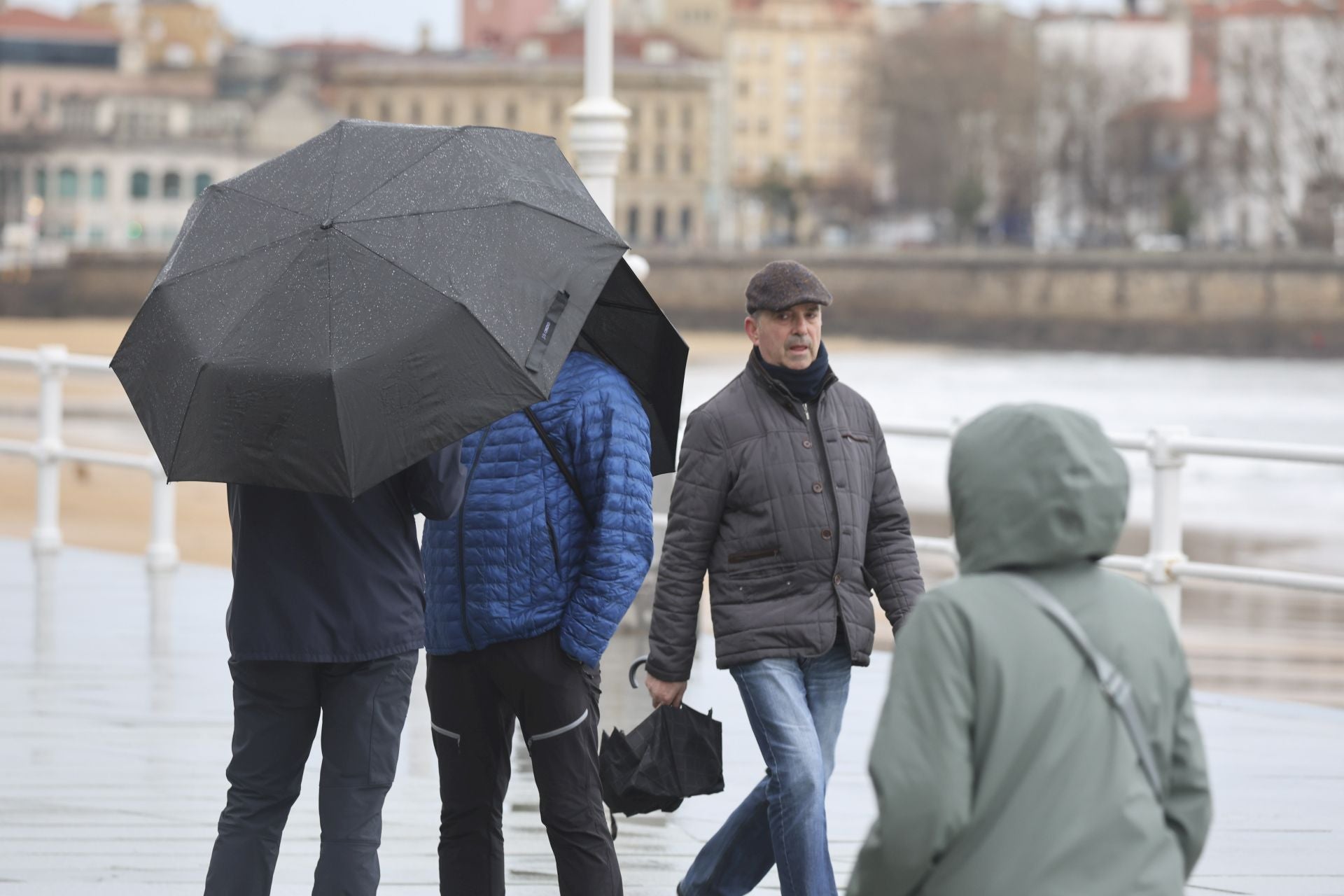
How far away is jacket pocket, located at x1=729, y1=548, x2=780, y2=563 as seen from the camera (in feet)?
13.8

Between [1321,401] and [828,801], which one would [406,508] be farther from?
[1321,401]

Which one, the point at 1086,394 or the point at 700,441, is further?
the point at 1086,394

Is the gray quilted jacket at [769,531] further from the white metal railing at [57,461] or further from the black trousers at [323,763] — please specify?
the white metal railing at [57,461]

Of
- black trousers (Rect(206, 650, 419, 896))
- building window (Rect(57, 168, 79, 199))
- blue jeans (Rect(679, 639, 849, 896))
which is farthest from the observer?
building window (Rect(57, 168, 79, 199))

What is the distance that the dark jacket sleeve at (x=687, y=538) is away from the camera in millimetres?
4234

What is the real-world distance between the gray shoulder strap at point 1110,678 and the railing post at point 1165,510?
4.88 m

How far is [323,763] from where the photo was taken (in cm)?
391

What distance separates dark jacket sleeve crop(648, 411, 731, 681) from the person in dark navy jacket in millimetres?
569

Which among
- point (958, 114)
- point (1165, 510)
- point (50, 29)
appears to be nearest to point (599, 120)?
point (1165, 510)

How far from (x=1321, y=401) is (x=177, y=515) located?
115 feet

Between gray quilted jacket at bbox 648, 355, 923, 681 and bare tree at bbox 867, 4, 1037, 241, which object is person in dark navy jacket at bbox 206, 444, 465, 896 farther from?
bare tree at bbox 867, 4, 1037, 241

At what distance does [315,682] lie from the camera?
3900 mm

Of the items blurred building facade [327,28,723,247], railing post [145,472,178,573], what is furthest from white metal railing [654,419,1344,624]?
blurred building facade [327,28,723,247]

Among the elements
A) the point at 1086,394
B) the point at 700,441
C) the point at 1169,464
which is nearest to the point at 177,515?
the point at 1169,464
